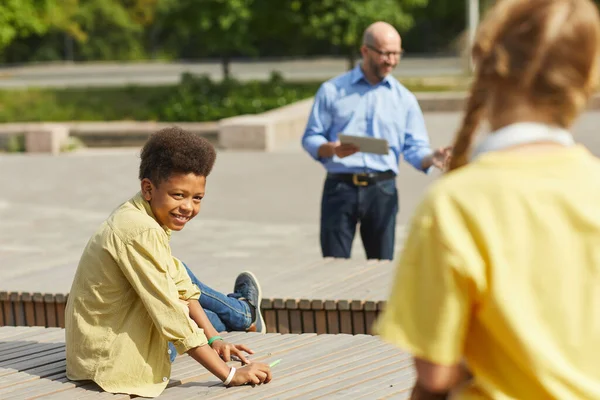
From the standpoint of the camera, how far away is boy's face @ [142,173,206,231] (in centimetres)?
398

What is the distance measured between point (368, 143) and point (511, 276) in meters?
4.66

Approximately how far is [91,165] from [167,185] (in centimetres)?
1098

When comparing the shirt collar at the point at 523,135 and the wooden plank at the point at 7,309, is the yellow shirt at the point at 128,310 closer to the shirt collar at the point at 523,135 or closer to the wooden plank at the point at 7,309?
the wooden plank at the point at 7,309

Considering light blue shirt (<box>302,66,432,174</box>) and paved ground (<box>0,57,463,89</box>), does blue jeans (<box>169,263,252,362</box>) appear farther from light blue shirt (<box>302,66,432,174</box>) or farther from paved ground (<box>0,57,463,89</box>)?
paved ground (<box>0,57,463,89</box>)

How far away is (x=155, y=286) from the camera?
153 inches

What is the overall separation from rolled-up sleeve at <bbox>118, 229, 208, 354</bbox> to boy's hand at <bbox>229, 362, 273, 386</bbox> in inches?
13.9

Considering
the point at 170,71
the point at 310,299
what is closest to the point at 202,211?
the point at 310,299

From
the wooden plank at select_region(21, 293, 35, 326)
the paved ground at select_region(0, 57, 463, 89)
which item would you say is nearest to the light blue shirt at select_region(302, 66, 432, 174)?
the wooden plank at select_region(21, 293, 35, 326)

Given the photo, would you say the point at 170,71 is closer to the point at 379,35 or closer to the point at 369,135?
the point at 369,135

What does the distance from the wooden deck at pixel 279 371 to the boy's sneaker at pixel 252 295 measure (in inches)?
15.1

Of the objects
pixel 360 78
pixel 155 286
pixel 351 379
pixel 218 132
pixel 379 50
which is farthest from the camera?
pixel 218 132

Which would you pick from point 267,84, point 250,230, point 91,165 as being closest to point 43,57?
point 267,84

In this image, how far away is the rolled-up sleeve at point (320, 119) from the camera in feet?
22.4

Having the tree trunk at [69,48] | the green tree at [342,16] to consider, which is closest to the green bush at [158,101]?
the green tree at [342,16]
